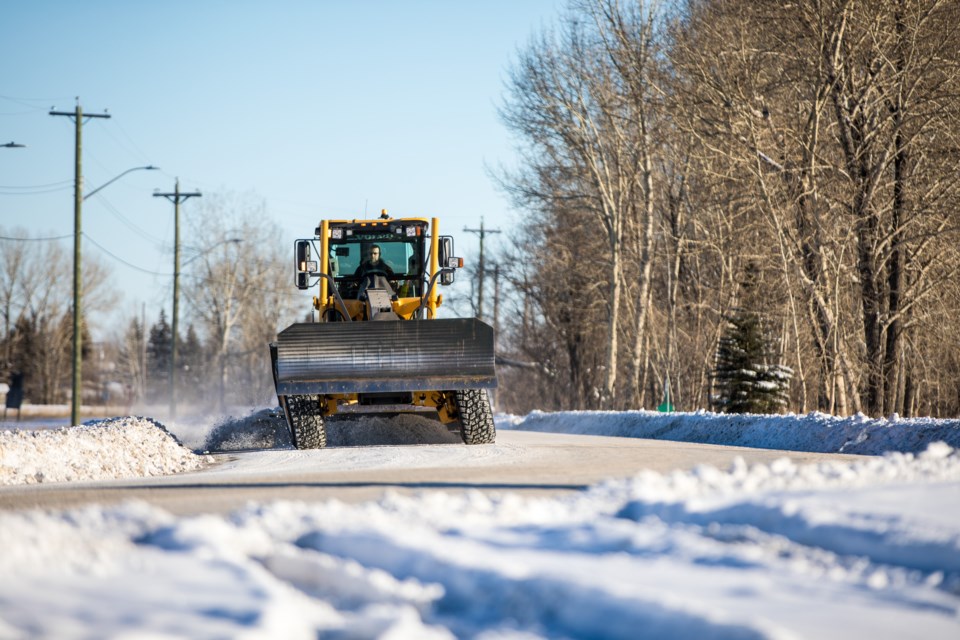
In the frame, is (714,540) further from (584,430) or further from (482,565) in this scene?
(584,430)

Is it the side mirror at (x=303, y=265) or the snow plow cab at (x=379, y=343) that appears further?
the side mirror at (x=303, y=265)

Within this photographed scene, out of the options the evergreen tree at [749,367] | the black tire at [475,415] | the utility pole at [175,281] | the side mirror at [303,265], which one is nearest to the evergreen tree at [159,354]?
the utility pole at [175,281]

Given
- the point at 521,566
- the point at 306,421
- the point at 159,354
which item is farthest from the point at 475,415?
the point at 159,354

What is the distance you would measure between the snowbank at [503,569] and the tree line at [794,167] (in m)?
20.2

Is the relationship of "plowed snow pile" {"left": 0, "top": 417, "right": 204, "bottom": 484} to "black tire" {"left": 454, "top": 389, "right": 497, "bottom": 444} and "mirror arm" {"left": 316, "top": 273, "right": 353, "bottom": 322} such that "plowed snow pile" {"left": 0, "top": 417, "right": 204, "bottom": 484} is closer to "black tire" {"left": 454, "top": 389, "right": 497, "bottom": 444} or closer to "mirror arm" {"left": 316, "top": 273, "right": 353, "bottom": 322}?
"mirror arm" {"left": 316, "top": 273, "right": 353, "bottom": 322}

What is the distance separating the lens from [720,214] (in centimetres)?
3812

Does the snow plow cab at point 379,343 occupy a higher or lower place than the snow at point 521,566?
higher

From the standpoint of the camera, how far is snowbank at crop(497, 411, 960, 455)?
49.6 ft

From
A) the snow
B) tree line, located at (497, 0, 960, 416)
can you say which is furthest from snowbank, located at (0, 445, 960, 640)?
tree line, located at (497, 0, 960, 416)

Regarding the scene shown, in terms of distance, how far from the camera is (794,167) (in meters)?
26.8

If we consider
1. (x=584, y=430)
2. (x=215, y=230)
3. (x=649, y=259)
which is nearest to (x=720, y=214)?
(x=649, y=259)

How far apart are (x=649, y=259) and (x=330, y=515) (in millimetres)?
33270

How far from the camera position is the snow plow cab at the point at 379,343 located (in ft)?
49.1

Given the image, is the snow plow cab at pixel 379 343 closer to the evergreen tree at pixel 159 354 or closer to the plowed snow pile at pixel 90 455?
the plowed snow pile at pixel 90 455
